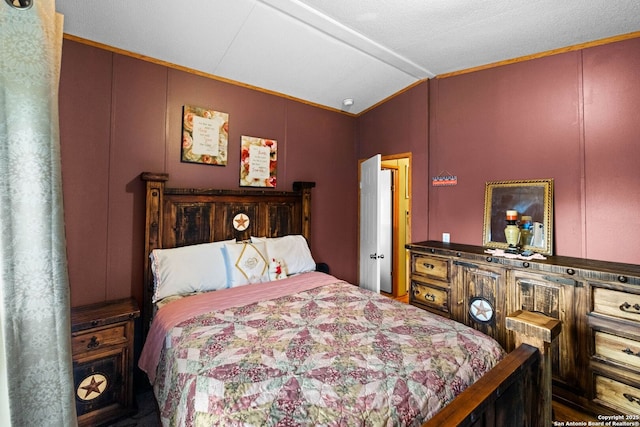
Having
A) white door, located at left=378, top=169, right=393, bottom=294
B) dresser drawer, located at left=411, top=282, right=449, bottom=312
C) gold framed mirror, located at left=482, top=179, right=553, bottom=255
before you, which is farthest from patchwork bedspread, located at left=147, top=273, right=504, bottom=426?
white door, located at left=378, top=169, right=393, bottom=294

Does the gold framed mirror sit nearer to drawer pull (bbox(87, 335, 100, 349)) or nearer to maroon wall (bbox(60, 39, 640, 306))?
maroon wall (bbox(60, 39, 640, 306))

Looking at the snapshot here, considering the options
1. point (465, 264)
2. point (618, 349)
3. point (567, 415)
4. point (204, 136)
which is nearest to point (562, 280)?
point (618, 349)

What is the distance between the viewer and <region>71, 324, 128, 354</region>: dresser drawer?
1.72 m

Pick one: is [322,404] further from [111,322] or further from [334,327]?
[111,322]

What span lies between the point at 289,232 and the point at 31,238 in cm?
245

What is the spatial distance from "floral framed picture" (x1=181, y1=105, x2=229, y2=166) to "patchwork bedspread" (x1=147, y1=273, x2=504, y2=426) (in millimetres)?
1506

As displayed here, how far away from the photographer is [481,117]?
2807 millimetres

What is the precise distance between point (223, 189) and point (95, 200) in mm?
960

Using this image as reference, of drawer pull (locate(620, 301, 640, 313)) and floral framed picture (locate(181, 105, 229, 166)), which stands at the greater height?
floral framed picture (locate(181, 105, 229, 166))

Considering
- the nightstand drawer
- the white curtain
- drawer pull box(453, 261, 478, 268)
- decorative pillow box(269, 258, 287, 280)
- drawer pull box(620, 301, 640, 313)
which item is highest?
the white curtain

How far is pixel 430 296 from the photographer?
278 centimetres

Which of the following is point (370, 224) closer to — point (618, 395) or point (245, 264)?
Result: point (245, 264)

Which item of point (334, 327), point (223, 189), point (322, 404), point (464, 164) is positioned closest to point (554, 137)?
point (464, 164)

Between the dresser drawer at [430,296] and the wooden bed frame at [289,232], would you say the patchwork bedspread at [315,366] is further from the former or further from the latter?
the dresser drawer at [430,296]
